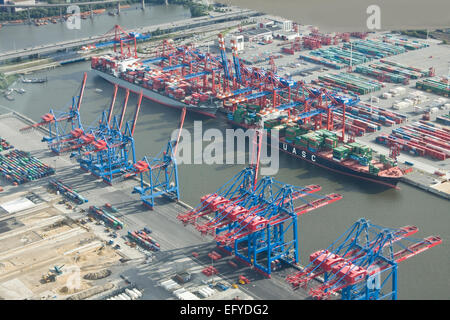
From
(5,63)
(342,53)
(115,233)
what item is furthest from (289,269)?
(5,63)

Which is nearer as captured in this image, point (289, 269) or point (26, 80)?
point (289, 269)

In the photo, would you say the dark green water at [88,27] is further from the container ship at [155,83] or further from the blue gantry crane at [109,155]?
the blue gantry crane at [109,155]

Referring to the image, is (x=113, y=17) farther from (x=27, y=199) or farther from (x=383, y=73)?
(x=27, y=199)

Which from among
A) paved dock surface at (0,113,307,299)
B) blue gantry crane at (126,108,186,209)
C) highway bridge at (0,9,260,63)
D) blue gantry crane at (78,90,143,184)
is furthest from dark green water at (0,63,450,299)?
highway bridge at (0,9,260,63)

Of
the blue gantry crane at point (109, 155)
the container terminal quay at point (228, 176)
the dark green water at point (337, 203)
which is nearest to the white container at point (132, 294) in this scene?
the container terminal quay at point (228, 176)

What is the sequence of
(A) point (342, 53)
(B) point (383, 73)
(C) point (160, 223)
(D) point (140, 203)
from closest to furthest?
(C) point (160, 223)
(D) point (140, 203)
(B) point (383, 73)
(A) point (342, 53)

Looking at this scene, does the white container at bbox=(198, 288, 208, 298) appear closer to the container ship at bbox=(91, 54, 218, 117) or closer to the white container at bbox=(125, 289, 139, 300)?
the white container at bbox=(125, 289, 139, 300)

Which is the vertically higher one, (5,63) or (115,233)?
(5,63)
